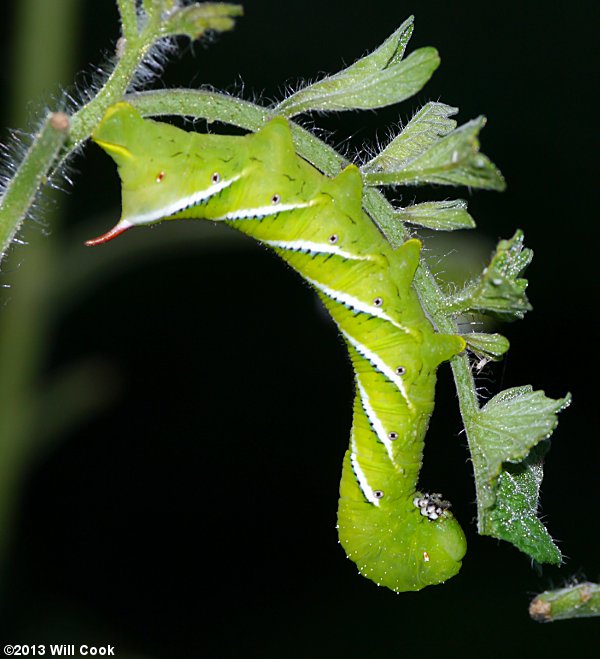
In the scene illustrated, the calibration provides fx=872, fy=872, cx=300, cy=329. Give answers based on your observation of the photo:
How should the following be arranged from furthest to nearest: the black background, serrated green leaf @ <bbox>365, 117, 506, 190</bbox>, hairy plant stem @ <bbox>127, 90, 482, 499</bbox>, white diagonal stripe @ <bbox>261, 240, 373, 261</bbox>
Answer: the black background < white diagonal stripe @ <bbox>261, 240, 373, 261</bbox> < hairy plant stem @ <bbox>127, 90, 482, 499</bbox> < serrated green leaf @ <bbox>365, 117, 506, 190</bbox>

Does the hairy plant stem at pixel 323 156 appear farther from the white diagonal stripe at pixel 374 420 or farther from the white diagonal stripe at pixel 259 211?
the white diagonal stripe at pixel 374 420

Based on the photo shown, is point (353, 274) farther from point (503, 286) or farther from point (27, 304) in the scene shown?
point (27, 304)

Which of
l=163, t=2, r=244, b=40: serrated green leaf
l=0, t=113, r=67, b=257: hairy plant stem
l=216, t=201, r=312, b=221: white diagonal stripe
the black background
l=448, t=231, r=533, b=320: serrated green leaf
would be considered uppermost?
l=163, t=2, r=244, b=40: serrated green leaf

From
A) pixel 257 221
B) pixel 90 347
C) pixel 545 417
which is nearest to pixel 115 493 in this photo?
pixel 90 347

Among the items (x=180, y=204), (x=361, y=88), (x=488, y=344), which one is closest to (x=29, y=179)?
(x=180, y=204)

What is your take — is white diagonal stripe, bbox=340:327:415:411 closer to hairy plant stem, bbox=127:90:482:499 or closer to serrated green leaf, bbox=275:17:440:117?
hairy plant stem, bbox=127:90:482:499

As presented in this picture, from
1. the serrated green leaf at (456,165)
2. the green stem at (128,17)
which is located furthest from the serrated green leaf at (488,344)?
the green stem at (128,17)

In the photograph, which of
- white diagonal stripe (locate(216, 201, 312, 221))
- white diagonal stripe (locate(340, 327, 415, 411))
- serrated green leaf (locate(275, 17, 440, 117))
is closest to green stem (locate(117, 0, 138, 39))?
serrated green leaf (locate(275, 17, 440, 117))
